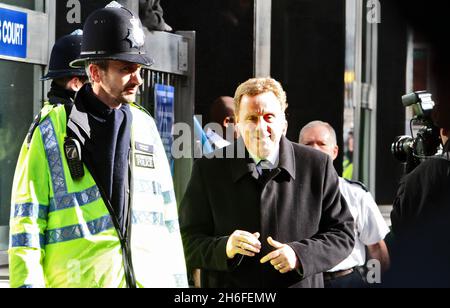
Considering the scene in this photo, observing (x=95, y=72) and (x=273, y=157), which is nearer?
(x=95, y=72)

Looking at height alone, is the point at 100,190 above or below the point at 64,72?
below

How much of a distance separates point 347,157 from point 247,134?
749 cm

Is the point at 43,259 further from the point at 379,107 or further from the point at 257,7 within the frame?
the point at 379,107

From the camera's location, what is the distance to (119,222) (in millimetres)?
3988

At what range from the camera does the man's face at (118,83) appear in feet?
13.6

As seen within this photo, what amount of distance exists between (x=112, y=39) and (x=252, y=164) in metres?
0.76

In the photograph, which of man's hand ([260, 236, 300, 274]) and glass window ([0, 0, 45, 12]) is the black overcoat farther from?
glass window ([0, 0, 45, 12])

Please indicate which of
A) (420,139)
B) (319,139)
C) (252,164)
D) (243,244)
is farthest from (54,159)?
(319,139)

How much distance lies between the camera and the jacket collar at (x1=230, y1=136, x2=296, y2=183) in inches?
180

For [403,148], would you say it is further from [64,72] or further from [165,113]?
[165,113]

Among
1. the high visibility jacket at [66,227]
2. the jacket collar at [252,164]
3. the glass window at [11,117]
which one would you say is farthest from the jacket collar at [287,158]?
the glass window at [11,117]

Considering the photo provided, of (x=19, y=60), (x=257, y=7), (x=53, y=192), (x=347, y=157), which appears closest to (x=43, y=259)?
(x=53, y=192)

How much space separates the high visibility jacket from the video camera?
2.08 meters

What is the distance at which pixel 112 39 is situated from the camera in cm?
420
